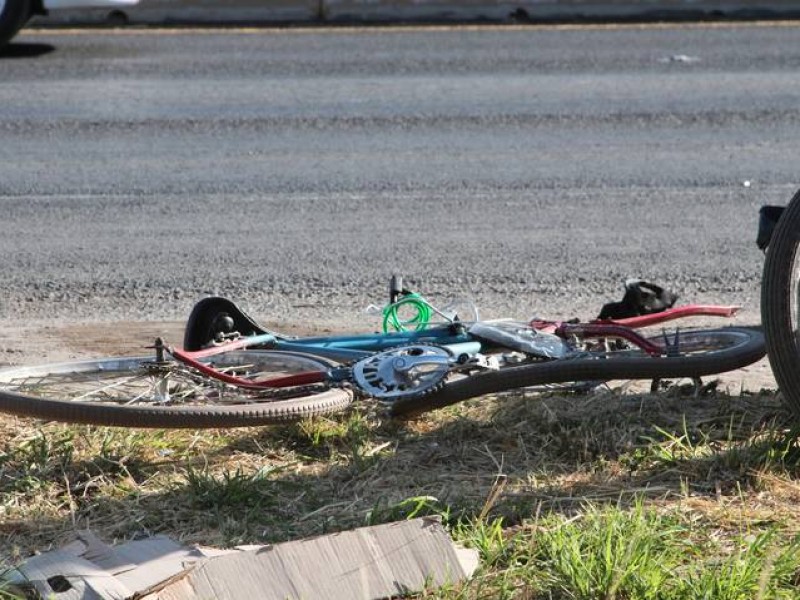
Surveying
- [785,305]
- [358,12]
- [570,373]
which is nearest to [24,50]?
[358,12]

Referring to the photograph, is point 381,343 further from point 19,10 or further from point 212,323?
point 19,10

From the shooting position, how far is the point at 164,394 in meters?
4.57

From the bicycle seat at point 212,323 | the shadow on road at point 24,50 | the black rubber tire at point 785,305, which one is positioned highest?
the shadow on road at point 24,50

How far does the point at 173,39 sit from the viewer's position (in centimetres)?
1480

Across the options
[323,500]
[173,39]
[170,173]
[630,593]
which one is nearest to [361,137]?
[170,173]

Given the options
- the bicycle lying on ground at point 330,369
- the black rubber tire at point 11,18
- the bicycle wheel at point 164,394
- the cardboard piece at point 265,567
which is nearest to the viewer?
the cardboard piece at point 265,567

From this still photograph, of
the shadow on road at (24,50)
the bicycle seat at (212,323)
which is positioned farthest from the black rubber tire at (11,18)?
the bicycle seat at (212,323)

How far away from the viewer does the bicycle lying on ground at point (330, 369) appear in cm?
431

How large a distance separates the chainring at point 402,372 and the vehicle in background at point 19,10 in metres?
10.3

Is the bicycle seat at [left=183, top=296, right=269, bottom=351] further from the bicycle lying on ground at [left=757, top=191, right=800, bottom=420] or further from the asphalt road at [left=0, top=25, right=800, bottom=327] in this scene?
the bicycle lying on ground at [left=757, top=191, right=800, bottom=420]

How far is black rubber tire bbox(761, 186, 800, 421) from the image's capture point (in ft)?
13.4

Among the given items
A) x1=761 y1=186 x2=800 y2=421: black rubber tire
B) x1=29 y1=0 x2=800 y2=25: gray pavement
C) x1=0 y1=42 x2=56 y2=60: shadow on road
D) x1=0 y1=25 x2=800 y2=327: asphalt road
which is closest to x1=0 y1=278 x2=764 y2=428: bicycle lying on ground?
x1=761 y1=186 x2=800 y2=421: black rubber tire

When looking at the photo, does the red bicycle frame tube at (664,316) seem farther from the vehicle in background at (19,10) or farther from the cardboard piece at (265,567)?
the vehicle in background at (19,10)

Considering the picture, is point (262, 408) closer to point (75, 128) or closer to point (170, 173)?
point (170, 173)
